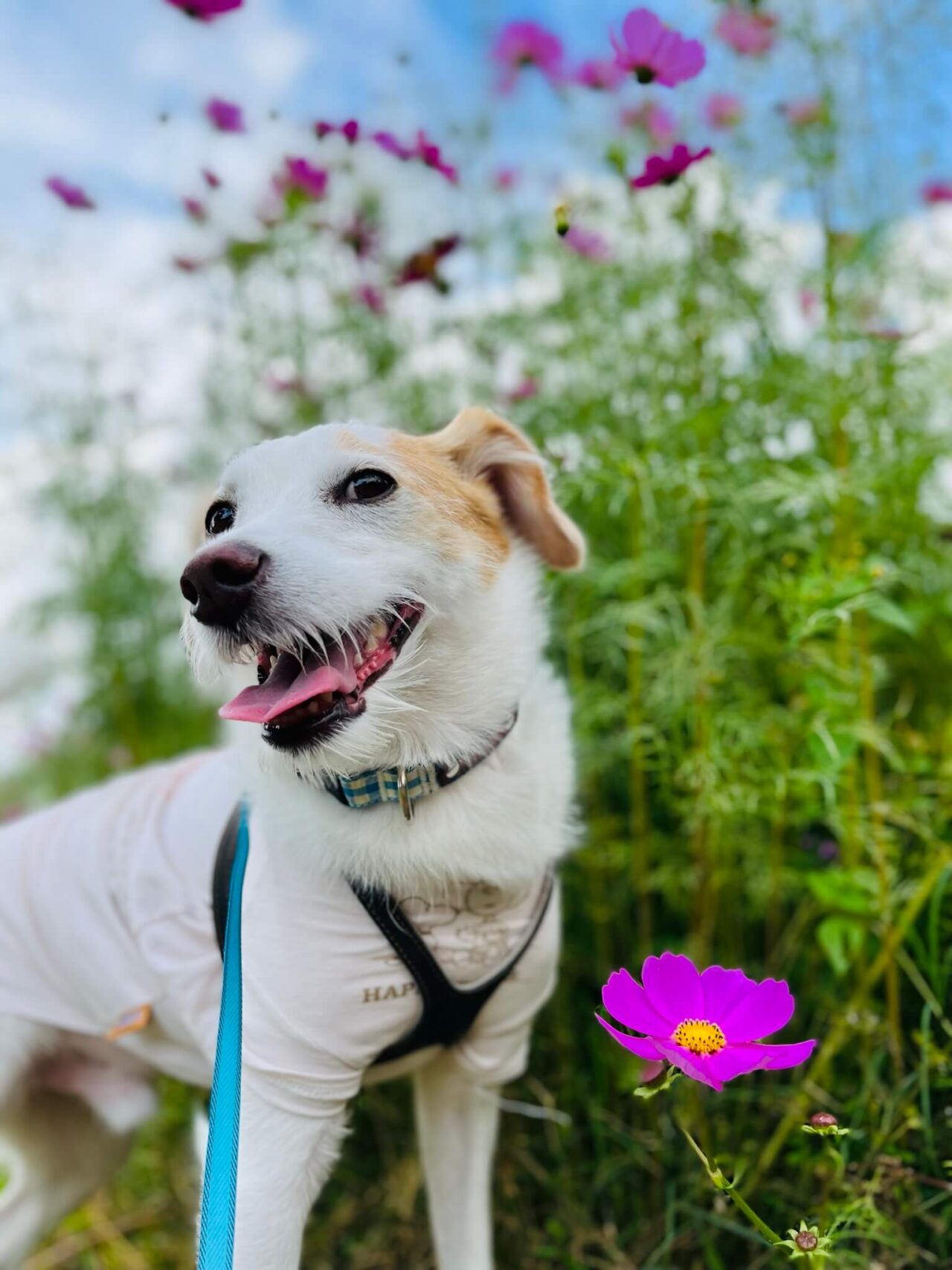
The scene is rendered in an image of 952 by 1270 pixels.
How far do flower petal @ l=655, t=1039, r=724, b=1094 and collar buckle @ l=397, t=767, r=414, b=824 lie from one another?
0.59 metres

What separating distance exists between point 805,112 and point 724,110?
0.27 m

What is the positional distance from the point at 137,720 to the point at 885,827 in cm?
332

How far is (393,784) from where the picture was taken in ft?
5.32

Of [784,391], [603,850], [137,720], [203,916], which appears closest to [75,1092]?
[203,916]

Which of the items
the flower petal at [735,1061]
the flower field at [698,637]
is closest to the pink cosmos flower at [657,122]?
the flower field at [698,637]

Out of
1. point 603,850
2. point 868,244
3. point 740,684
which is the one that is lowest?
point 603,850

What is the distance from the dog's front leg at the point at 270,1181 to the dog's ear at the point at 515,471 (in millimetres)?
1050

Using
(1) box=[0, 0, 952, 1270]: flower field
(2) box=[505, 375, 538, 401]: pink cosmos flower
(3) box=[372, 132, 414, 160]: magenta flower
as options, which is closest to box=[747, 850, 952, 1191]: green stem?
(1) box=[0, 0, 952, 1270]: flower field

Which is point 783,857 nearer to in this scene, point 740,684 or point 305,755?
point 740,684

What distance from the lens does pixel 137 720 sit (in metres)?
4.46

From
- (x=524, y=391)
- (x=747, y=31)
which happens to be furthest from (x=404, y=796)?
(x=747, y=31)

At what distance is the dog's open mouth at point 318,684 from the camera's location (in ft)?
4.61

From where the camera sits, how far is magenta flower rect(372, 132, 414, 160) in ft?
7.38

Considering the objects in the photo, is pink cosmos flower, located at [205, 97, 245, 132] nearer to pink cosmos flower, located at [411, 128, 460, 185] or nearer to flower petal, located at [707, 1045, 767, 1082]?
pink cosmos flower, located at [411, 128, 460, 185]
